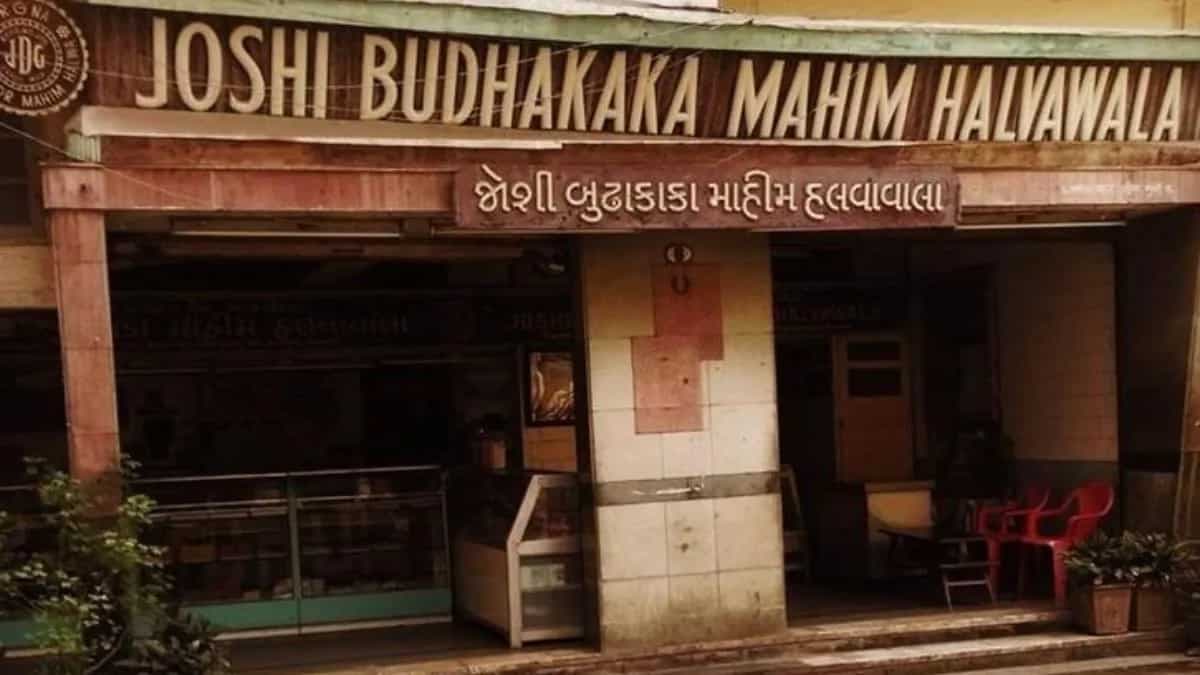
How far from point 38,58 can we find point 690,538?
5747 mm

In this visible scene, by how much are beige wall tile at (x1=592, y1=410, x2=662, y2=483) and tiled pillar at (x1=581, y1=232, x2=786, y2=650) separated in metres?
0.01

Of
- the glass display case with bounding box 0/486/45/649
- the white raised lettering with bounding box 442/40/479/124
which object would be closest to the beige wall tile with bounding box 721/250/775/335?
the white raised lettering with bounding box 442/40/479/124

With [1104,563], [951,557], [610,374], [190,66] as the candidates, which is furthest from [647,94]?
[1104,563]

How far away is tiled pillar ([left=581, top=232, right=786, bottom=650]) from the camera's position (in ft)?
31.8

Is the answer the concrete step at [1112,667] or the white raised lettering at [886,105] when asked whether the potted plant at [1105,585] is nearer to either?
the concrete step at [1112,667]

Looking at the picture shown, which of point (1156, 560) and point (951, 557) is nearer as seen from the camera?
point (1156, 560)

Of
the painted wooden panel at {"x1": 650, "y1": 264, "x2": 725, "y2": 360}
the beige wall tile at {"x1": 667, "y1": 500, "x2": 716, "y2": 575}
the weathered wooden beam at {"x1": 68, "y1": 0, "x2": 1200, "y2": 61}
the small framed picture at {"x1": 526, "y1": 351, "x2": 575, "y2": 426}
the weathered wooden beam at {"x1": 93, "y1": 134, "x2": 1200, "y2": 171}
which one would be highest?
the weathered wooden beam at {"x1": 68, "y1": 0, "x2": 1200, "y2": 61}

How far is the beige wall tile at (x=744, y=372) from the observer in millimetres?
9969

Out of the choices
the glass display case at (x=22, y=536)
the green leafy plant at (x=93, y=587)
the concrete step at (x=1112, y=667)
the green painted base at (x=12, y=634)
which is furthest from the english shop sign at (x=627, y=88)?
the green painted base at (x=12, y=634)

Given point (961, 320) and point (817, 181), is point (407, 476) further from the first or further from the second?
point (961, 320)

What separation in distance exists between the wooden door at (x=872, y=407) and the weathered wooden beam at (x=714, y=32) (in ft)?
14.4

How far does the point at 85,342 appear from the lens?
804cm

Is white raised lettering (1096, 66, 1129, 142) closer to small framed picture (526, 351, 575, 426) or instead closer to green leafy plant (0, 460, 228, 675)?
small framed picture (526, 351, 575, 426)

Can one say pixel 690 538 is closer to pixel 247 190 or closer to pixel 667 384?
pixel 667 384
